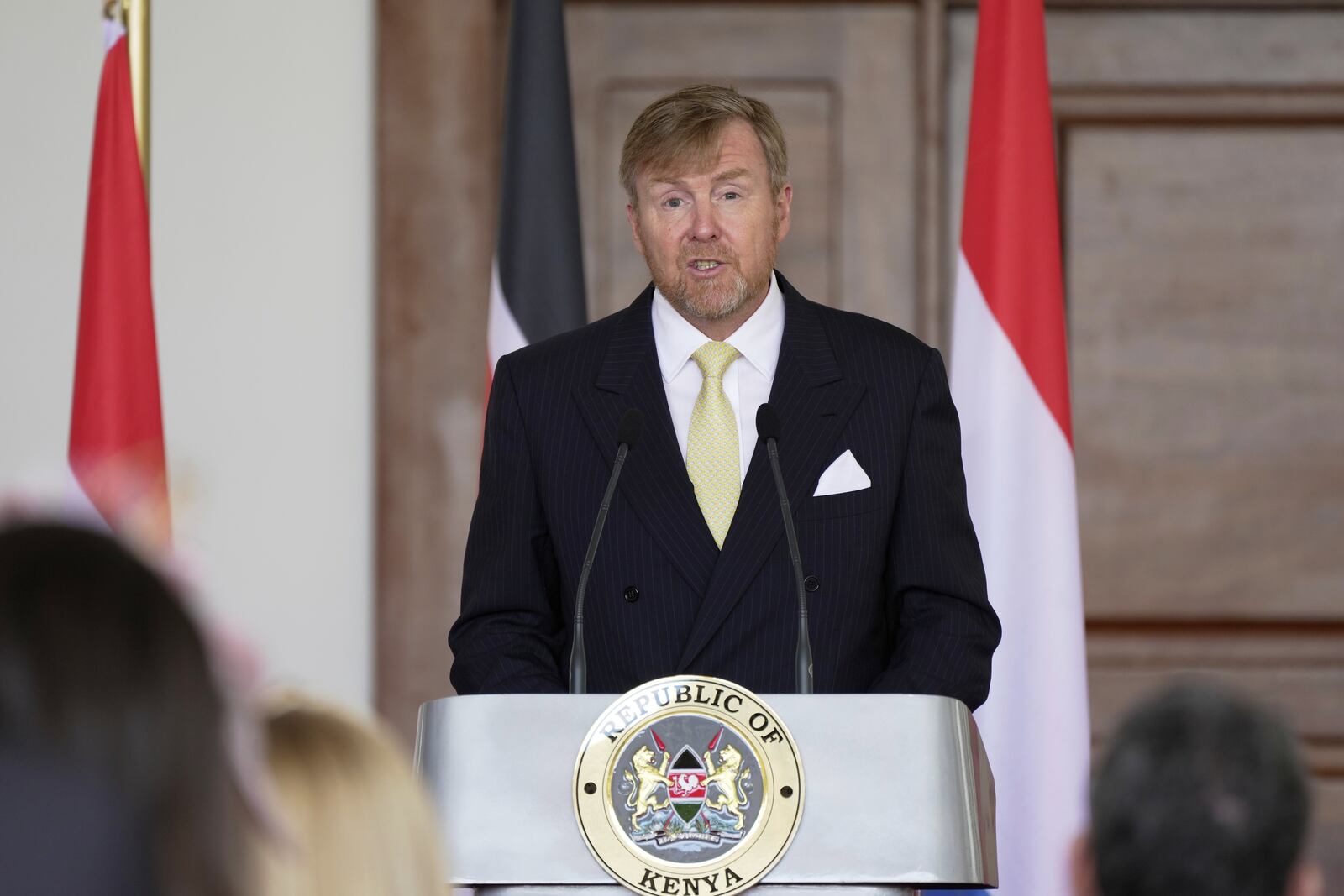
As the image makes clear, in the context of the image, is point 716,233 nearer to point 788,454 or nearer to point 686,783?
point 788,454

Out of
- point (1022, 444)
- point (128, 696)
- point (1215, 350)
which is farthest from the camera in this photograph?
point (1215, 350)

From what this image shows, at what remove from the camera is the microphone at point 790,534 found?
1.98 metres

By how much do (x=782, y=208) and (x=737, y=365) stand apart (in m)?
0.30

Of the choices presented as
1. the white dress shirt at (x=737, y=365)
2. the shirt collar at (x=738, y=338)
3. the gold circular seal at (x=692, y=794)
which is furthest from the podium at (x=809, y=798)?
the shirt collar at (x=738, y=338)

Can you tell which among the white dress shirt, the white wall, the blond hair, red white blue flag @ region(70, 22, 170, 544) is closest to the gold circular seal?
the white dress shirt

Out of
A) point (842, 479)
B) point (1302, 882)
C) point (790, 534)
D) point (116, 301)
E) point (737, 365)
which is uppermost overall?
point (116, 301)

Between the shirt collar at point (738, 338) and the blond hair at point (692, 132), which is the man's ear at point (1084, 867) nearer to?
the shirt collar at point (738, 338)

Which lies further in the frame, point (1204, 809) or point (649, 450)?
point (649, 450)

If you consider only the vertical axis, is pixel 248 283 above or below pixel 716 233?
above

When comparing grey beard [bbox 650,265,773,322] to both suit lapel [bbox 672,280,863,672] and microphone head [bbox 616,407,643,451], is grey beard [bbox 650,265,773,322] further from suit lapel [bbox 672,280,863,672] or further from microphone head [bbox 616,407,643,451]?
microphone head [bbox 616,407,643,451]

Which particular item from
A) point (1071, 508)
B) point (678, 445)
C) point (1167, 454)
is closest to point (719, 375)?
point (678, 445)

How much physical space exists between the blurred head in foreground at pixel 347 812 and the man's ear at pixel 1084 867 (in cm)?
36

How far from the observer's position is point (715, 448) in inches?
93.3

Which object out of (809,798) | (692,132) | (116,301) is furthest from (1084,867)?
(116,301)
